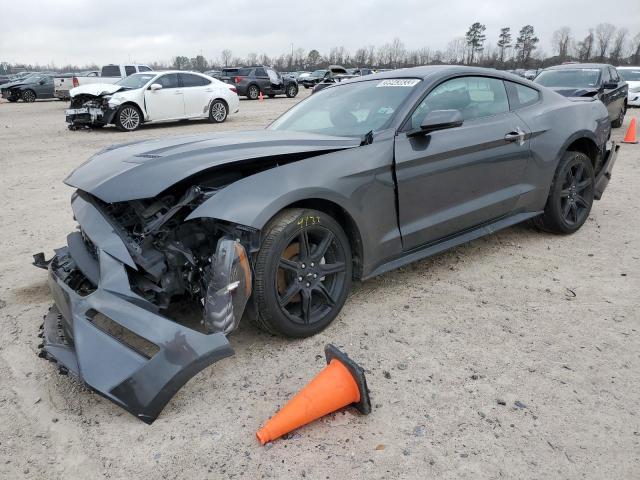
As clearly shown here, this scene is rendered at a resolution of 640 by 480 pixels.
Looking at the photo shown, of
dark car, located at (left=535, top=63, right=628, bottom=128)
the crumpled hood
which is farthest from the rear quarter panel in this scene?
the crumpled hood

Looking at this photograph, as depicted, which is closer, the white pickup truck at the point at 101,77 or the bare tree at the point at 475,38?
the white pickup truck at the point at 101,77

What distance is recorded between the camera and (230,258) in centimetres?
249

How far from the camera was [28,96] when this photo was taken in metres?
25.0

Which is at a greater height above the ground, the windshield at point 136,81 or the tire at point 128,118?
the windshield at point 136,81

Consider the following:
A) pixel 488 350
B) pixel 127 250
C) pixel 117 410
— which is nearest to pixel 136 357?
pixel 117 410

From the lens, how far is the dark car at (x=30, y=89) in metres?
24.6

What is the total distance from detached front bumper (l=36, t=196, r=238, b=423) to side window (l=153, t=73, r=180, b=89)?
11.5m

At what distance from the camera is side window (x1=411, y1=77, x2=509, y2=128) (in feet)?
11.6

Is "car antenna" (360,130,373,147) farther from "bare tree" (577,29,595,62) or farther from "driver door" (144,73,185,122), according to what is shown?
"bare tree" (577,29,595,62)

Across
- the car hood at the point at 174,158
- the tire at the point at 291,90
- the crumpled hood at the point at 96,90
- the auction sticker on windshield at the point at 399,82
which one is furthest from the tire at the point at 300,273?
the tire at the point at 291,90

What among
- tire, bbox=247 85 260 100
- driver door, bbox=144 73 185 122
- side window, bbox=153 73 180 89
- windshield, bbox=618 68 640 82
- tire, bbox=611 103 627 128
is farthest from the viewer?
tire, bbox=247 85 260 100

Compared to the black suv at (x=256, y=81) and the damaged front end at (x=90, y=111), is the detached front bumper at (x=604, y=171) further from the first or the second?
the black suv at (x=256, y=81)

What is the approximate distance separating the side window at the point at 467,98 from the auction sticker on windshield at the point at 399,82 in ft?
0.52

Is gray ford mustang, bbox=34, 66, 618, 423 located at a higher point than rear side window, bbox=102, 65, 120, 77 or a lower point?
lower
